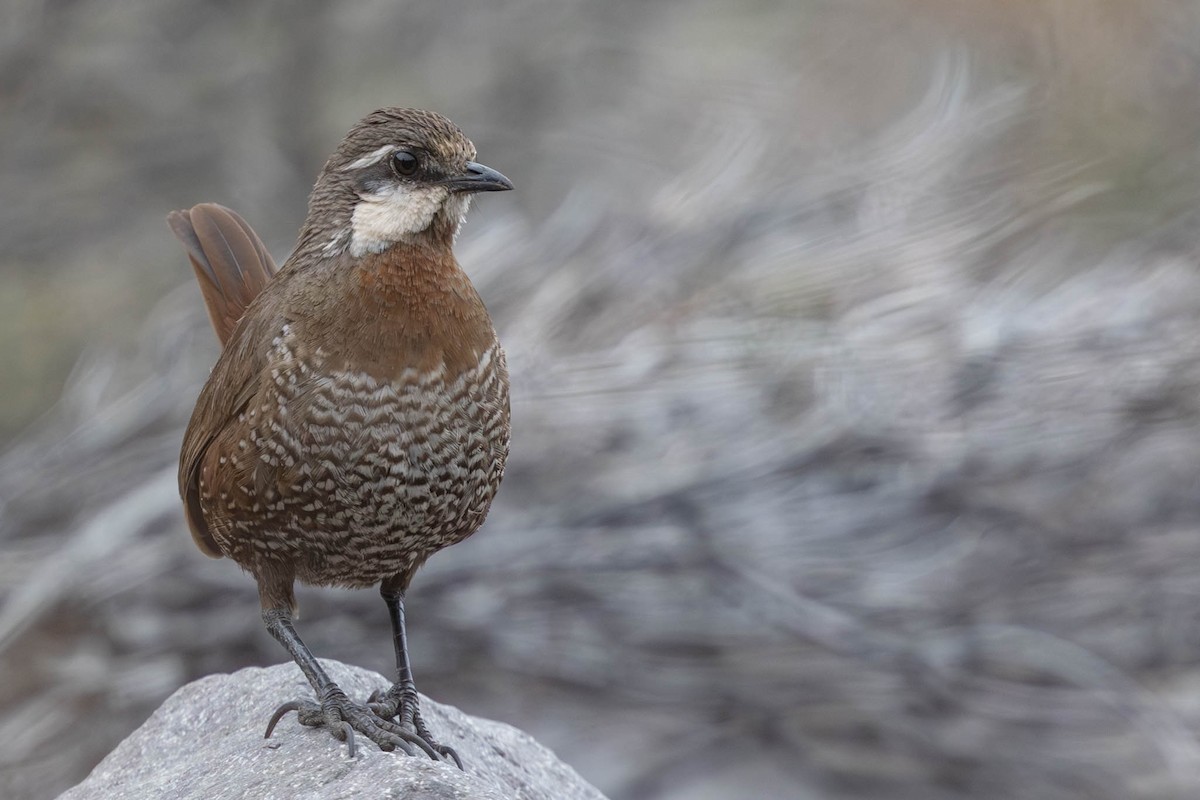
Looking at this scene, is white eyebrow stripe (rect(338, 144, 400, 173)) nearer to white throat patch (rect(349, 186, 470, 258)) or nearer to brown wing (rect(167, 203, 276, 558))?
white throat patch (rect(349, 186, 470, 258))

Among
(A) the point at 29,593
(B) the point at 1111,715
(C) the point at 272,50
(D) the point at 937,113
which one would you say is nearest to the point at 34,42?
(C) the point at 272,50

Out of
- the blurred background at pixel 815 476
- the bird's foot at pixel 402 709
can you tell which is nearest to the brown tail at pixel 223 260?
the bird's foot at pixel 402 709

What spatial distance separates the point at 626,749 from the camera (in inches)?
195

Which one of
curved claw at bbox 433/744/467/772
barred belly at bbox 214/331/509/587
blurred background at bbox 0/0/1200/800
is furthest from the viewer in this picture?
A: blurred background at bbox 0/0/1200/800

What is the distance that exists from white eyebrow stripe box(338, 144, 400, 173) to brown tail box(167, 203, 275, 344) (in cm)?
68

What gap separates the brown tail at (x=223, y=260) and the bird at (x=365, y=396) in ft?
1.43

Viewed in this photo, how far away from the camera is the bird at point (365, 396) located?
9.59 ft

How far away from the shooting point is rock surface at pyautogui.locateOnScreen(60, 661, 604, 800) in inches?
106

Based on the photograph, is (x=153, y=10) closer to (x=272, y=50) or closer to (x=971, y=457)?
(x=272, y=50)

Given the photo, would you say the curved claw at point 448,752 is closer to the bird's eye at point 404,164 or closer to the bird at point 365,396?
the bird at point 365,396

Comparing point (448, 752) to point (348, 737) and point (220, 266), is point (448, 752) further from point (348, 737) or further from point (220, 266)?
point (220, 266)

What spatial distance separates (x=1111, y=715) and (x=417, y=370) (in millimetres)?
2996

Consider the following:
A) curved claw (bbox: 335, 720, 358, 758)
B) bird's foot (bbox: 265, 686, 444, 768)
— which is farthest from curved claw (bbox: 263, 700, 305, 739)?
curved claw (bbox: 335, 720, 358, 758)

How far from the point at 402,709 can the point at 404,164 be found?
125 centimetres
